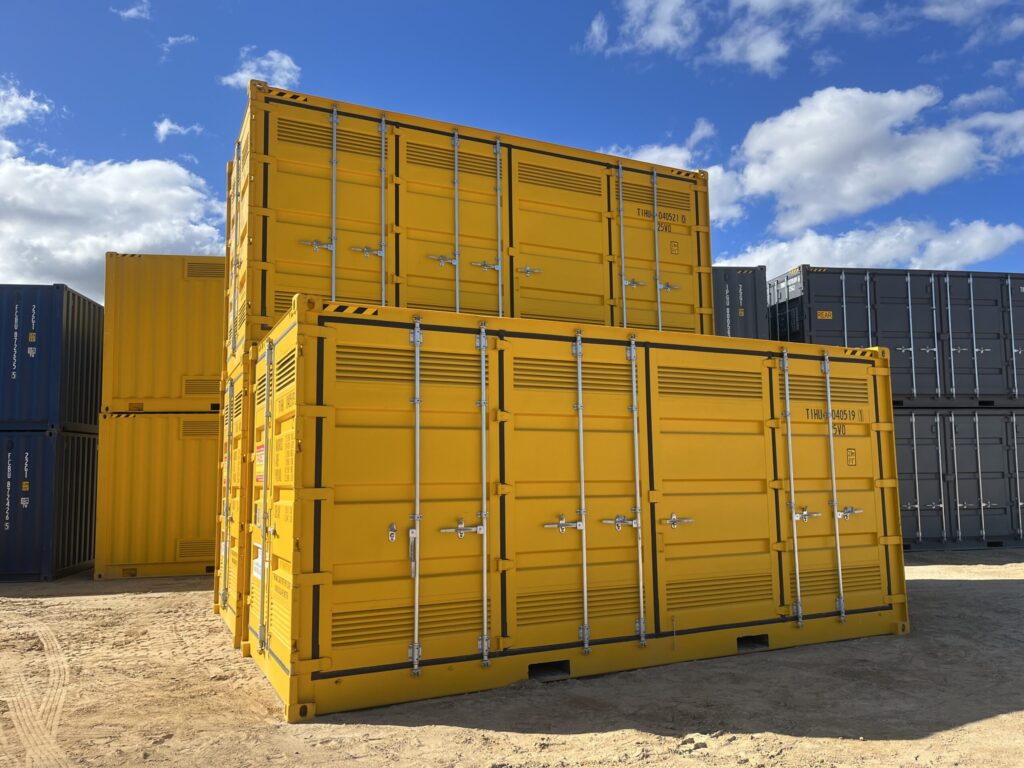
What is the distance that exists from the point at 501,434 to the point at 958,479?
38.8 feet

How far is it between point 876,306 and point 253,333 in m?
12.0

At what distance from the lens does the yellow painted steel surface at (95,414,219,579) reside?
12.6 metres

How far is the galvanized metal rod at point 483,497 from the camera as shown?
611cm

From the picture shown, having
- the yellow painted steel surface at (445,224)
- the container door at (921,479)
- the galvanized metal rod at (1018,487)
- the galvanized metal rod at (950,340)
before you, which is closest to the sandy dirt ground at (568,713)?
the yellow painted steel surface at (445,224)

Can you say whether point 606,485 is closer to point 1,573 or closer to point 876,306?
point 876,306

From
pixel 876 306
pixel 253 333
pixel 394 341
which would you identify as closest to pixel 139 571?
pixel 253 333

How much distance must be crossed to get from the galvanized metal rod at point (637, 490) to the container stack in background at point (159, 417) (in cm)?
850

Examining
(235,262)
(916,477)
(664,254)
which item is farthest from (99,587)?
(916,477)

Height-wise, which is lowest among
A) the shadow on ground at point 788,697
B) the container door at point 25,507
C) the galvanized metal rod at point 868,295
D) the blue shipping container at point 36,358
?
the shadow on ground at point 788,697

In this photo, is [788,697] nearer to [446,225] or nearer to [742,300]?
[446,225]

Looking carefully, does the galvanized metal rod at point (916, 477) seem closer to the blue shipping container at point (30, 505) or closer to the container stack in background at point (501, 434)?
the container stack in background at point (501, 434)

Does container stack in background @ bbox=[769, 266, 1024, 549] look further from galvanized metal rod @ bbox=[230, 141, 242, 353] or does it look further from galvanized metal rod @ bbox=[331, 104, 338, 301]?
galvanized metal rod @ bbox=[230, 141, 242, 353]

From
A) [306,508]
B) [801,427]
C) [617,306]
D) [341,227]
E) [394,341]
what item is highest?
[341,227]

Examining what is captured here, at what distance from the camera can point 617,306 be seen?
8.84 metres
